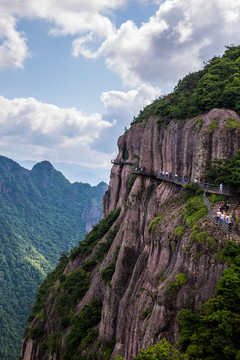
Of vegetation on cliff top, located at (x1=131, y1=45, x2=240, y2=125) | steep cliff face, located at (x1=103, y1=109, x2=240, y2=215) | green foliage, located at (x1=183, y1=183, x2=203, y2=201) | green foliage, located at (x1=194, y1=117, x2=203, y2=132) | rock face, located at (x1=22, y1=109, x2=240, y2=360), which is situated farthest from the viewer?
vegetation on cliff top, located at (x1=131, y1=45, x2=240, y2=125)

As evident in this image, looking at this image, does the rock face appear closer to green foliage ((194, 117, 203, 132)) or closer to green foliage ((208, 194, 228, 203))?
green foliage ((194, 117, 203, 132))

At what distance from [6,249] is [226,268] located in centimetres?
14984

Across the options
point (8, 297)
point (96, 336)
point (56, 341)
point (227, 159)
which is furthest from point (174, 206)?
point (8, 297)

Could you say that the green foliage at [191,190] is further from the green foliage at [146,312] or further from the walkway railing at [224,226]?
the green foliage at [146,312]

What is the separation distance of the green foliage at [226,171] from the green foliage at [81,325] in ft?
73.6

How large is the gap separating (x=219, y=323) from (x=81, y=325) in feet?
81.4

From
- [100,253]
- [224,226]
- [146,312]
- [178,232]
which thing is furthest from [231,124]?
[100,253]

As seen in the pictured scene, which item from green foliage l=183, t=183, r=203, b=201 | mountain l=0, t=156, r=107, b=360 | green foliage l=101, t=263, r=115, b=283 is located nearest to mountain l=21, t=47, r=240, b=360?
green foliage l=183, t=183, r=203, b=201

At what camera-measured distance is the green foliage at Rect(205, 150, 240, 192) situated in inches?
784

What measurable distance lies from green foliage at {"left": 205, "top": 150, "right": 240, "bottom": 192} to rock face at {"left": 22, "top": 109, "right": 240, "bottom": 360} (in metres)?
1.19

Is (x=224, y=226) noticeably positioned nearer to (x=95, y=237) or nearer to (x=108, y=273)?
(x=108, y=273)

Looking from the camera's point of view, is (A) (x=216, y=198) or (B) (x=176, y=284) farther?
(A) (x=216, y=198)

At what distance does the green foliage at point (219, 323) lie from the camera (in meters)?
11.0

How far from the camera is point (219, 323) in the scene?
1163 centimetres
